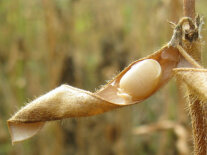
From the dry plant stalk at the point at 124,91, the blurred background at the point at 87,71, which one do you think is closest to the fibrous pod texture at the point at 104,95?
the dry plant stalk at the point at 124,91

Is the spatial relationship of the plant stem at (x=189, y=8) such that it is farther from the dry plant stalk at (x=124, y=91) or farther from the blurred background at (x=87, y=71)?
the blurred background at (x=87, y=71)

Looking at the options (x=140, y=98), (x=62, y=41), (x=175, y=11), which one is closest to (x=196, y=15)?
(x=140, y=98)

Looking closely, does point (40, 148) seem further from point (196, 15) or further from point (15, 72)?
point (196, 15)

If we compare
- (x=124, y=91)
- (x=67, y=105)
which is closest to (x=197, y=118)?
(x=124, y=91)

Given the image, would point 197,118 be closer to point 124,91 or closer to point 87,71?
point 124,91

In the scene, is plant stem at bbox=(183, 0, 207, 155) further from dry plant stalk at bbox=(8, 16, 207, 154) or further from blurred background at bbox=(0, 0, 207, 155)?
blurred background at bbox=(0, 0, 207, 155)

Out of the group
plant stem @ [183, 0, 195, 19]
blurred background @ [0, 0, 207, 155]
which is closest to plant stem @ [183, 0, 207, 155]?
plant stem @ [183, 0, 195, 19]
